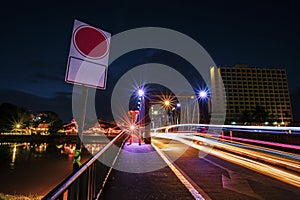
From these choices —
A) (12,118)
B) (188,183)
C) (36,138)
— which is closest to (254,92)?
(36,138)

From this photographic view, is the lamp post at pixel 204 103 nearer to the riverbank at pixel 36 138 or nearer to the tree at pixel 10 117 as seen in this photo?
the riverbank at pixel 36 138

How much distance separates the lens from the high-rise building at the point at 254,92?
131250 mm

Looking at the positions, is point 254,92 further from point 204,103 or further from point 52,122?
point 204,103

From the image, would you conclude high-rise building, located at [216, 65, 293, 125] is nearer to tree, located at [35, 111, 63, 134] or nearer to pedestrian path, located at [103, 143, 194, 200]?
A: tree, located at [35, 111, 63, 134]

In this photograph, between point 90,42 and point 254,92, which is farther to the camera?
point 254,92

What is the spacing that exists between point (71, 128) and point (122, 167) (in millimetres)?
110776

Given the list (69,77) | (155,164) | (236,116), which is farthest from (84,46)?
(236,116)

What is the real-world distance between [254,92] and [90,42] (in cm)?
15172

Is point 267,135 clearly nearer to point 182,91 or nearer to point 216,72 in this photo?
point 182,91

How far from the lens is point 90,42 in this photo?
2.29 m

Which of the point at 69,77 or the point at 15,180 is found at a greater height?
the point at 69,77

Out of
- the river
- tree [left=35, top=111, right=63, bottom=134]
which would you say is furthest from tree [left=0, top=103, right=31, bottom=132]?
the river

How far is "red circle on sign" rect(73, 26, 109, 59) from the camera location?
217 cm

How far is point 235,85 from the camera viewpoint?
5236 inches
